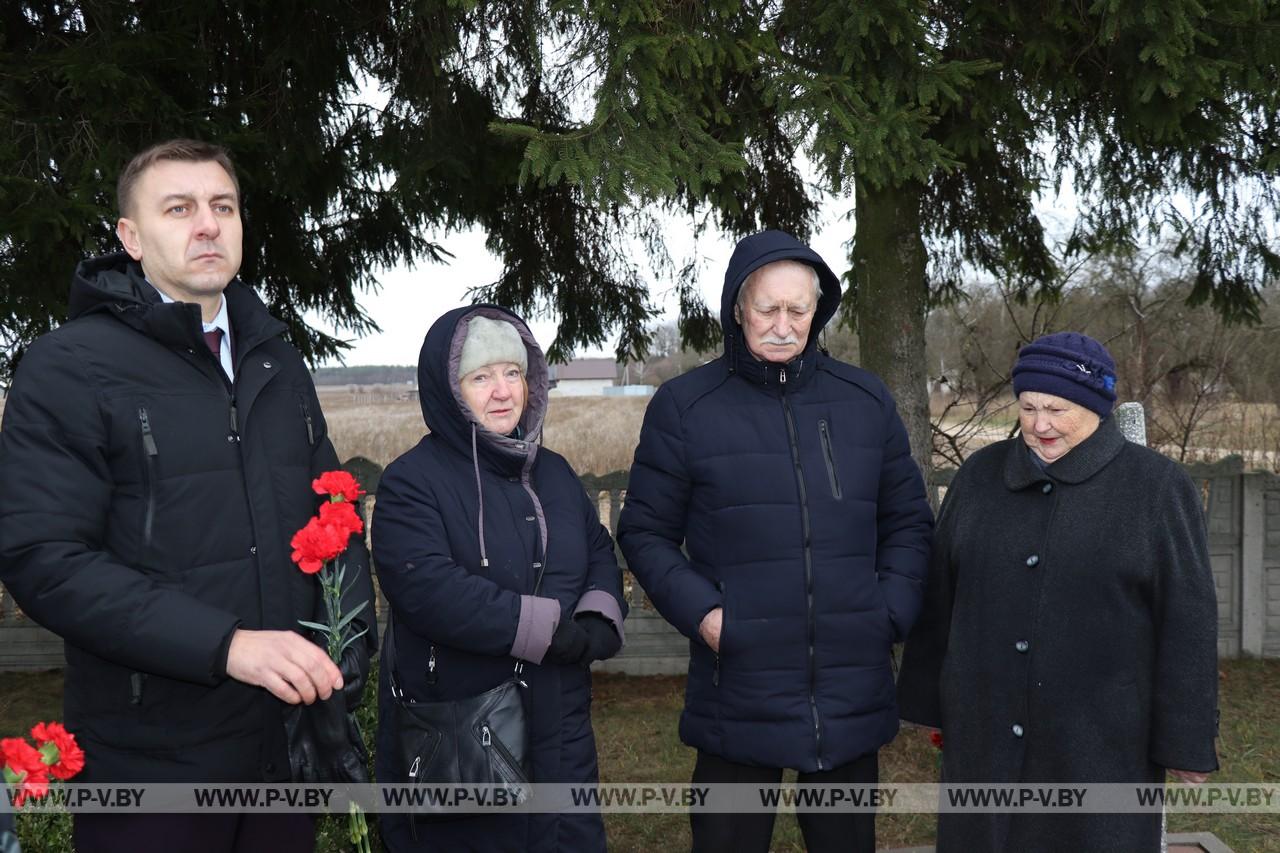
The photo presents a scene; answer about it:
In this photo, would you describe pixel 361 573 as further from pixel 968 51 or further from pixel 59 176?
pixel 968 51

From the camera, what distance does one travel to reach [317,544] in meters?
1.94

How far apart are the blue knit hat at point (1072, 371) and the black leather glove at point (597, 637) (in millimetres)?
1208

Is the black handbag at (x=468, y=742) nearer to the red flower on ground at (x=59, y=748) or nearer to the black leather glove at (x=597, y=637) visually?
the black leather glove at (x=597, y=637)

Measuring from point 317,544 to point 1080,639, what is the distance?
1.82 metres

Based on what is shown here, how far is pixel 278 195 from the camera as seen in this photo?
18.9 feet

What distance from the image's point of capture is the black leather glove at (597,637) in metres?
2.43

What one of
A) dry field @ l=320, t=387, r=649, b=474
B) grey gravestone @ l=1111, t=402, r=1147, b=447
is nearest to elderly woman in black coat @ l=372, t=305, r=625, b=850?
grey gravestone @ l=1111, t=402, r=1147, b=447

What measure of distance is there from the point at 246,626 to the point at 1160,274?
41.0 ft

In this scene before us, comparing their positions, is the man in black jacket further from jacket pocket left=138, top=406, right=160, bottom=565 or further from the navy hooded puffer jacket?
the navy hooded puffer jacket

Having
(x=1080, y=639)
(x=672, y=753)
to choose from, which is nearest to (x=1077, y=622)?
(x=1080, y=639)

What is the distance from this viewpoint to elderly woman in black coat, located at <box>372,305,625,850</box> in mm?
2348

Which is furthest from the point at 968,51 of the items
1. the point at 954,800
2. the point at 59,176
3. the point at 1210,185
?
the point at 59,176

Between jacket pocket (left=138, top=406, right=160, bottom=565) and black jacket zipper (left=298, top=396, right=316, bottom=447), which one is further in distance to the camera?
black jacket zipper (left=298, top=396, right=316, bottom=447)

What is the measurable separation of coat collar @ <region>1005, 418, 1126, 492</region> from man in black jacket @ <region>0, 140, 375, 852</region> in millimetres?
1675
